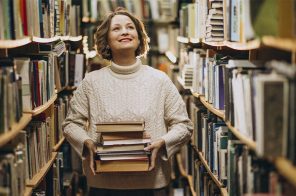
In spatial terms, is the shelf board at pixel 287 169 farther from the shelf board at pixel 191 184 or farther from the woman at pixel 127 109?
the shelf board at pixel 191 184

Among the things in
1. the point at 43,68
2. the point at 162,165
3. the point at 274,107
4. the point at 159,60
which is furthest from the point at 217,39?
the point at 159,60

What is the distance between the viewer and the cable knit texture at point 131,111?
11.0 ft

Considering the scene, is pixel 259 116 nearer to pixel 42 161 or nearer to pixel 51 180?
pixel 42 161

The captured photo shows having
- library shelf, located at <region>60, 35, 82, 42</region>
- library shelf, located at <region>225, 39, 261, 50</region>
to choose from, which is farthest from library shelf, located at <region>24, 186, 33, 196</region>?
library shelf, located at <region>60, 35, 82, 42</region>

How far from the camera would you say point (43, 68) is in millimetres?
3732

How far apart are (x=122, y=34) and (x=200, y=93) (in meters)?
1.30

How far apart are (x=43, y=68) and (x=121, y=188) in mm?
930

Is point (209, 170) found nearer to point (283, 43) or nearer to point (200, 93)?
point (200, 93)

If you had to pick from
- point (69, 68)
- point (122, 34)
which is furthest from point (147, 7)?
point (122, 34)

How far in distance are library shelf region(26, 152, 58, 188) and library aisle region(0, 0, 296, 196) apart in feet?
0.03

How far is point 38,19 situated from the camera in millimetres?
3660

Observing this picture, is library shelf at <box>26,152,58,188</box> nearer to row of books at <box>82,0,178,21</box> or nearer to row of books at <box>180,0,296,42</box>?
row of books at <box>180,0,296,42</box>

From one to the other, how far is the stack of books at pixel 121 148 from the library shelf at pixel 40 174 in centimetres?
38

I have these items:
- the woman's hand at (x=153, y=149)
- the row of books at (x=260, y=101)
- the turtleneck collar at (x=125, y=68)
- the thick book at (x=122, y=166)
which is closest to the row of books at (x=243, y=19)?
the row of books at (x=260, y=101)
